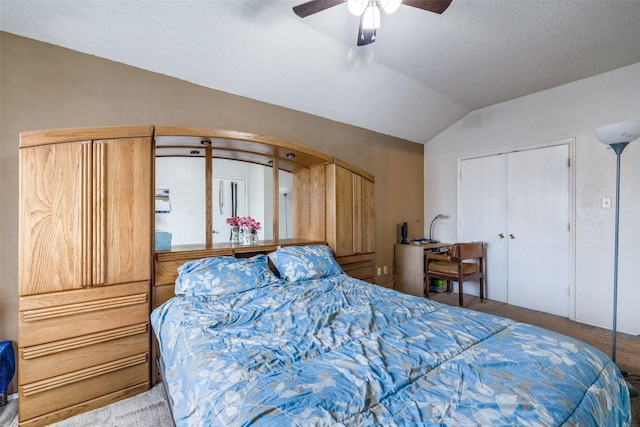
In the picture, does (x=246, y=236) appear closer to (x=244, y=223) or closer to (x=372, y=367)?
(x=244, y=223)

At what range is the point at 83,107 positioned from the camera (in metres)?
2.16

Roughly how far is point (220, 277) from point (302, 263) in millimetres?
693

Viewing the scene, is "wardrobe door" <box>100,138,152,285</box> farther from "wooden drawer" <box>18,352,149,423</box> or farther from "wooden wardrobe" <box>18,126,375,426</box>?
"wooden drawer" <box>18,352,149,423</box>

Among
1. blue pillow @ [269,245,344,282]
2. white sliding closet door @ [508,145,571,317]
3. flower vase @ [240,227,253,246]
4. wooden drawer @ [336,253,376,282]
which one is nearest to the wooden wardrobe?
flower vase @ [240,227,253,246]

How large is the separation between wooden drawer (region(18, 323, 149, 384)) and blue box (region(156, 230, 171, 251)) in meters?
0.55

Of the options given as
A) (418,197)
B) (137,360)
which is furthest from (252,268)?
(418,197)

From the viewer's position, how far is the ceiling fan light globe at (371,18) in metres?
1.70

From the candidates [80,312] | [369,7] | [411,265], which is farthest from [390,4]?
[411,265]

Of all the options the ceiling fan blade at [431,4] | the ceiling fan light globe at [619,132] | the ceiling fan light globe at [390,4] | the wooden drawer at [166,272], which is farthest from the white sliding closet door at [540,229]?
the wooden drawer at [166,272]

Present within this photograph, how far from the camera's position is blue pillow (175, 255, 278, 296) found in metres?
1.99

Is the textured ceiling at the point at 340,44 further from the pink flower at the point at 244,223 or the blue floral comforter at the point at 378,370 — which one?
the blue floral comforter at the point at 378,370

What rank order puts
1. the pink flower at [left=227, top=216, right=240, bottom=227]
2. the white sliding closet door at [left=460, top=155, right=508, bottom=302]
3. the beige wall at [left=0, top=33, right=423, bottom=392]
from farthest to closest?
the white sliding closet door at [left=460, top=155, right=508, bottom=302] → the pink flower at [left=227, top=216, right=240, bottom=227] → the beige wall at [left=0, top=33, right=423, bottom=392]

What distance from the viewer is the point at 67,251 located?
1794 mm

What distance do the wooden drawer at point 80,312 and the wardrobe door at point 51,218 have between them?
8 cm
